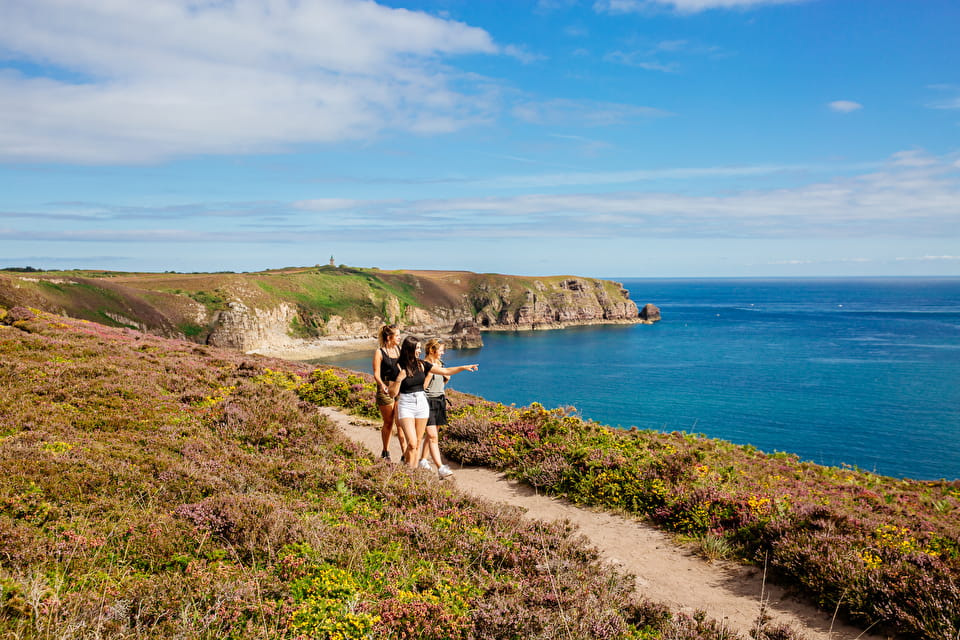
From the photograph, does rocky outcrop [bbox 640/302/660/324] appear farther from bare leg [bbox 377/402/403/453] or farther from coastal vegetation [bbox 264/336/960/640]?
bare leg [bbox 377/402/403/453]

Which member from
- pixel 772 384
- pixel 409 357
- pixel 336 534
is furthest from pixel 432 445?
pixel 772 384

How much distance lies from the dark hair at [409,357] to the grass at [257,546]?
74.7 inches

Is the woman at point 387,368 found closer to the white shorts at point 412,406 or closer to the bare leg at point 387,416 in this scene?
the bare leg at point 387,416

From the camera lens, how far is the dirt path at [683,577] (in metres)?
6.52

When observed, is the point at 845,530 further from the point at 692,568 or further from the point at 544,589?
the point at 544,589

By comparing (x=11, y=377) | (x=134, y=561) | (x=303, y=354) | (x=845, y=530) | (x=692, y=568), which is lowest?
(x=303, y=354)

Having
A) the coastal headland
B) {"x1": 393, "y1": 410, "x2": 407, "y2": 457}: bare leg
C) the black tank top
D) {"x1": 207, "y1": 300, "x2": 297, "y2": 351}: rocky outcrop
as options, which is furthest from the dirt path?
{"x1": 207, "y1": 300, "x2": 297, "y2": 351}: rocky outcrop

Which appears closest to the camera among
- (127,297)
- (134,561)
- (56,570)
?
(56,570)

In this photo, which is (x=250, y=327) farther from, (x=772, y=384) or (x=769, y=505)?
(x=769, y=505)

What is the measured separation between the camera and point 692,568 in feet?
26.2

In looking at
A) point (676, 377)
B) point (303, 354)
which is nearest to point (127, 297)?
point (303, 354)

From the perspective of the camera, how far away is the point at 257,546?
5980 millimetres

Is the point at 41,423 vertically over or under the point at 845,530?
over

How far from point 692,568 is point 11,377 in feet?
46.8
